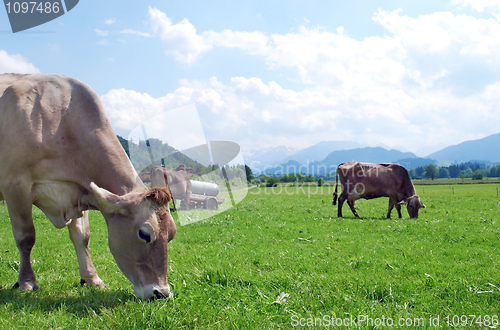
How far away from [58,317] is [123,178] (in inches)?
80.4

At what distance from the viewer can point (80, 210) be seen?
5.52 meters

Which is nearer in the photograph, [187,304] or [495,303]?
[187,304]

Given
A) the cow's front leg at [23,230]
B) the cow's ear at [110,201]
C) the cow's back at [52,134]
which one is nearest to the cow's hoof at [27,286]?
the cow's front leg at [23,230]

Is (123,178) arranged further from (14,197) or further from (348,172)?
(348,172)

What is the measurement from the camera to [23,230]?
17.9 feet

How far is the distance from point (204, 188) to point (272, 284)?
60.8 feet

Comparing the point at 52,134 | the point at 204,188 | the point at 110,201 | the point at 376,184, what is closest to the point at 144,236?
the point at 110,201

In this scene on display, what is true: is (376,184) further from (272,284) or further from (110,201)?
(110,201)

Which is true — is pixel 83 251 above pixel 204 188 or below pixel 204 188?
below

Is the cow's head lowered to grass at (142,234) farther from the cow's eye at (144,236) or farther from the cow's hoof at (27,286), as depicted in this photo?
the cow's hoof at (27,286)

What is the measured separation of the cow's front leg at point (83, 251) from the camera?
5.80 m

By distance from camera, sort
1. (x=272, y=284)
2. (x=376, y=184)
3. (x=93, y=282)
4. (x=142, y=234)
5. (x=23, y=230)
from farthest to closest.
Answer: (x=376, y=184) < (x=93, y=282) < (x=272, y=284) < (x=23, y=230) < (x=142, y=234)

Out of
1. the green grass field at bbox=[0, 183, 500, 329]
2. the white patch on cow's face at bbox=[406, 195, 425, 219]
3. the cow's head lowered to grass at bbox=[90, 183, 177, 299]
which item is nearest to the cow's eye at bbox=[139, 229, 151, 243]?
the cow's head lowered to grass at bbox=[90, 183, 177, 299]

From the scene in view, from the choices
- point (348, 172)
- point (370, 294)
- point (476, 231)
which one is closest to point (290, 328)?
point (370, 294)
